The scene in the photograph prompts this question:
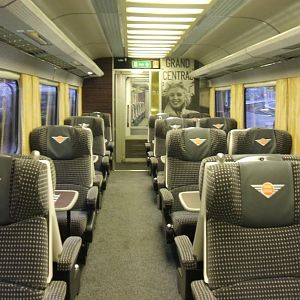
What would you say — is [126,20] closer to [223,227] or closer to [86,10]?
[86,10]

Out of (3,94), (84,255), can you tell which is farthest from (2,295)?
(3,94)

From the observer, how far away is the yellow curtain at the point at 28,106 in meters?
4.66

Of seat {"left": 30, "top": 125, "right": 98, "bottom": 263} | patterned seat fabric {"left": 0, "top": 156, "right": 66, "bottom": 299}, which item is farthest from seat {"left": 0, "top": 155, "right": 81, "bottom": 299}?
seat {"left": 30, "top": 125, "right": 98, "bottom": 263}

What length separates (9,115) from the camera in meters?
4.64

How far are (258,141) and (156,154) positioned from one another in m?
2.66

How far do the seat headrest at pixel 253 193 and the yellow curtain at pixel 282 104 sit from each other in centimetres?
332

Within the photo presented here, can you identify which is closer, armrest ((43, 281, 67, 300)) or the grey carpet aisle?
armrest ((43, 281, 67, 300))

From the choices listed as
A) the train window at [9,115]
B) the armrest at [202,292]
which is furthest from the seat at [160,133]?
the armrest at [202,292]

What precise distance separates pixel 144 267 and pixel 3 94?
2.38 meters

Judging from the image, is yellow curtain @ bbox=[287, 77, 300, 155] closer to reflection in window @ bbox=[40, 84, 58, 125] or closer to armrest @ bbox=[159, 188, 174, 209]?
armrest @ bbox=[159, 188, 174, 209]

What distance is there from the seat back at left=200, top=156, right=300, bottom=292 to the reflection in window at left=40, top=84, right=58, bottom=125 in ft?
15.2

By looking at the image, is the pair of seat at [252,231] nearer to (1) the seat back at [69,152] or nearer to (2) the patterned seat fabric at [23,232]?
(2) the patterned seat fabric at [23,232]

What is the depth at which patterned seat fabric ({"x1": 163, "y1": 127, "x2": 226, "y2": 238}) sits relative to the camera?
416cm

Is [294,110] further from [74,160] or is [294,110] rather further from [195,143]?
[74,160]
